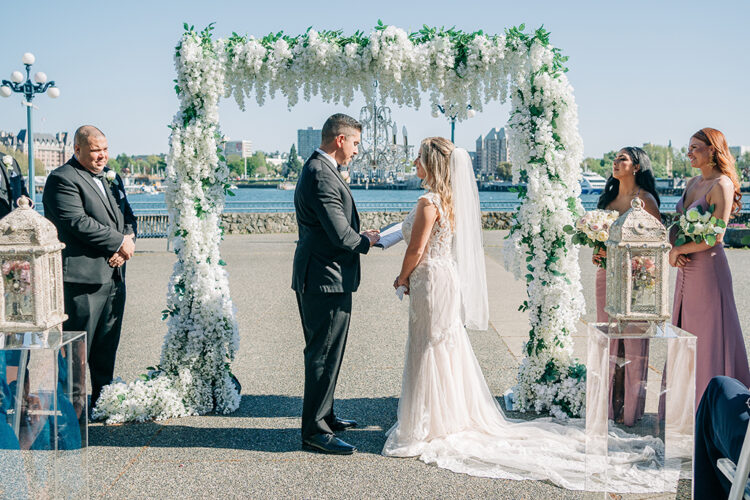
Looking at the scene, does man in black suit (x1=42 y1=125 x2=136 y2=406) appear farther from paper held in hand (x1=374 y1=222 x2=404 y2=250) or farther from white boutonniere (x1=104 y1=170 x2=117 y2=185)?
paper held in hand (x1=374 y1=222 x2=404 y2=250)

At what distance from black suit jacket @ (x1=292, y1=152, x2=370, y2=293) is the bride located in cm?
43

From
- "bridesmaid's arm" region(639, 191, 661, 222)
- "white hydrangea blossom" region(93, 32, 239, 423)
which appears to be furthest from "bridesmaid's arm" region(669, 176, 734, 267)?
"white hydrangea blossom" region(93, 32, 239, 423)

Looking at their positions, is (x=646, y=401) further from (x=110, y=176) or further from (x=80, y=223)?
(x=110, y=176)

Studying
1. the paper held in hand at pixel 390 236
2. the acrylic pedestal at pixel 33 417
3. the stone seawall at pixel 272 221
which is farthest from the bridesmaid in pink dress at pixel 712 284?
the stone seawall at pixel 272 221

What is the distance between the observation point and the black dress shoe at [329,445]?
4.47 meters

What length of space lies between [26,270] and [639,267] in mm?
3294

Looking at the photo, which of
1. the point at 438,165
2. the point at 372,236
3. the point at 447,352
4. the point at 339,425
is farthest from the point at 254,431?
the point at 438,165

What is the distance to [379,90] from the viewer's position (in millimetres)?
5574

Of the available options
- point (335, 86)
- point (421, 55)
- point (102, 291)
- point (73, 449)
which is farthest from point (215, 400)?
point (421, 55)

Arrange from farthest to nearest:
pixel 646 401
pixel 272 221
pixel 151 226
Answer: pixel 272 221
pixel 151 226
pixel 646 401

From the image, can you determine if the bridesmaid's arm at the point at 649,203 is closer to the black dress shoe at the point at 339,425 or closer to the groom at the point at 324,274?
the groom at the point at 324,274

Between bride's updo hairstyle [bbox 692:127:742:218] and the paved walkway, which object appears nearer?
the paved walkway

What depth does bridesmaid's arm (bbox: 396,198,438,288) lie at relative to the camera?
458cm

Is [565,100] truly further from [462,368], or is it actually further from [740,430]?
[740,430]
